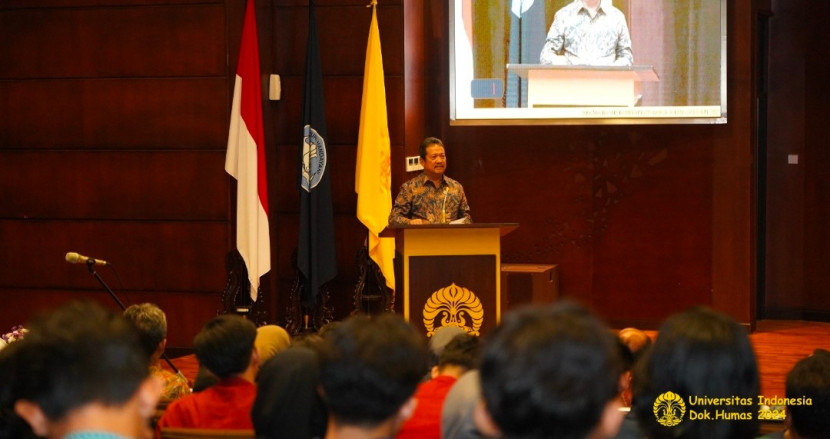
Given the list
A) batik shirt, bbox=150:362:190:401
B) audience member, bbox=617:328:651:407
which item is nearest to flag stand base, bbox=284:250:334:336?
batik shirt, bbox=150:362:190:401

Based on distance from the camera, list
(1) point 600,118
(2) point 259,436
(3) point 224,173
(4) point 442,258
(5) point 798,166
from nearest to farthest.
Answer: (2) point 259,436, (4) point 442,258, (3) point 224,173, (1) point 600,118, (5) point 798,166

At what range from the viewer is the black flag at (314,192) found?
681 centimetres

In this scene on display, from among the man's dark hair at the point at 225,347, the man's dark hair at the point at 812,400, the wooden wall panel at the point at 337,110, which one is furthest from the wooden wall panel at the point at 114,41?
the man's dark hair at the point at 812,400

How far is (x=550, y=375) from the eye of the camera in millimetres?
1292

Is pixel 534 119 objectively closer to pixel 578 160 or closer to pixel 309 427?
pixel 578 160

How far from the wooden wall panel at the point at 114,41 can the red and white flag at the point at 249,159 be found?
252 mm

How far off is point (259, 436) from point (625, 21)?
5.72 m

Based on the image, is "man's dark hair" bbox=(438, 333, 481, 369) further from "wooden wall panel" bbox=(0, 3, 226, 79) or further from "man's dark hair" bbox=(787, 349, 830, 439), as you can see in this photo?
"wooden wall panel" bbox=(0, 3, 226, 79)

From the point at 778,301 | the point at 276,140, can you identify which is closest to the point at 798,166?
the point at 778,301

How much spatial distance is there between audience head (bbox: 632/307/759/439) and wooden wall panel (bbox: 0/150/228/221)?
5251mm

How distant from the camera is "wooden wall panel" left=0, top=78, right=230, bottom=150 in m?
6.89

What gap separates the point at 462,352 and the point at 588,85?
16.0 feet

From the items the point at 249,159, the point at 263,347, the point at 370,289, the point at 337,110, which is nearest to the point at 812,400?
the point at 263,347

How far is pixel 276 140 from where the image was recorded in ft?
23.5
